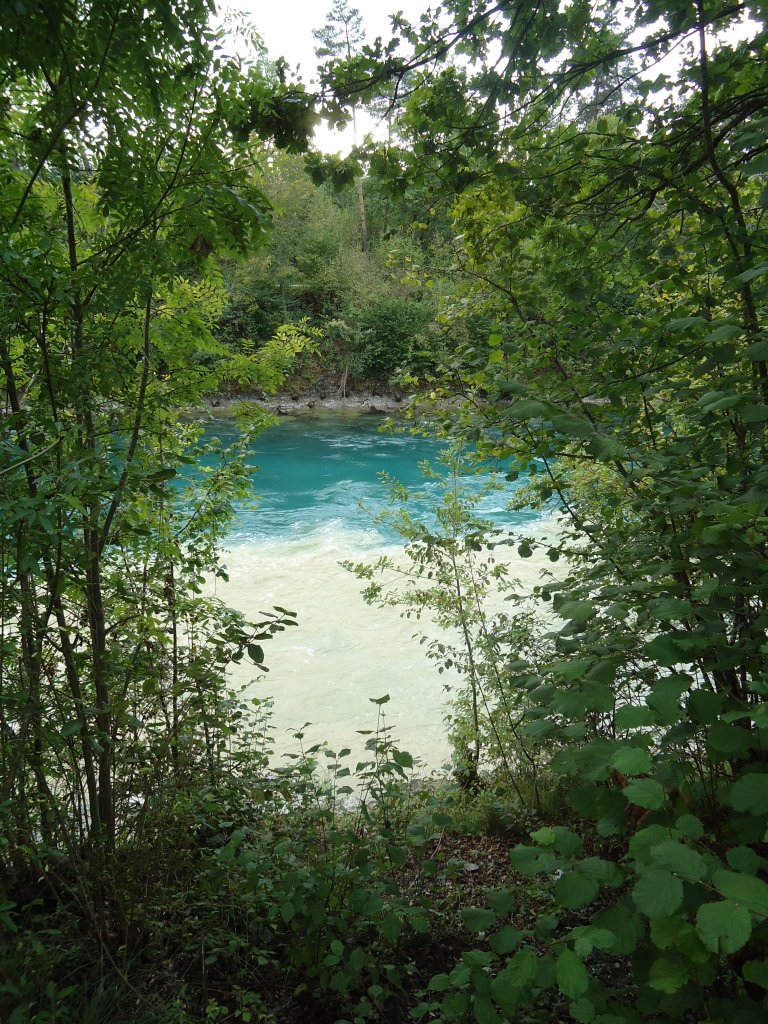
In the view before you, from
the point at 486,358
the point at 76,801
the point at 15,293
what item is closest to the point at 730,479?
the point at 486,358

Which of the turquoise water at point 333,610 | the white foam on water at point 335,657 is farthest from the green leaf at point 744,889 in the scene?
the white foam on water at point 335,657

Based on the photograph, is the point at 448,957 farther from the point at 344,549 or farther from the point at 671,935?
the point at 344,549

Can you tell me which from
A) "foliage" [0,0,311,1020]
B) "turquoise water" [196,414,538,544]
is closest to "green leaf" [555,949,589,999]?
"foliage" [0,0,311,1020]

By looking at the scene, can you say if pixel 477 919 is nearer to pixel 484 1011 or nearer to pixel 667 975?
pixel 484 1011

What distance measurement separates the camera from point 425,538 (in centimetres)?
302

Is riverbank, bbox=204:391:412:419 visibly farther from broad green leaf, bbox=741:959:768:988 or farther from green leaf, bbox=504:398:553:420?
broad green leaf, bbox=741:959:768:988

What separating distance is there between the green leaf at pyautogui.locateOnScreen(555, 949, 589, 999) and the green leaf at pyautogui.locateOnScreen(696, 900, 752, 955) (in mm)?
251

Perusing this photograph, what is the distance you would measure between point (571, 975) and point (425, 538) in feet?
6.99

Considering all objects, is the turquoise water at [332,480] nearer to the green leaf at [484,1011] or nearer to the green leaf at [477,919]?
the green leaf at [477,919]

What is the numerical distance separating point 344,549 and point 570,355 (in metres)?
8.10

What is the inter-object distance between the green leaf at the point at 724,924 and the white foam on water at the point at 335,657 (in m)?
3.59

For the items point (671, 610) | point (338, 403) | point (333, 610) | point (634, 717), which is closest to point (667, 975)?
point (634, 717)

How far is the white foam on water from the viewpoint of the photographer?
18.8 ft

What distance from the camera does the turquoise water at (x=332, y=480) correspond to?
11.4 meters
